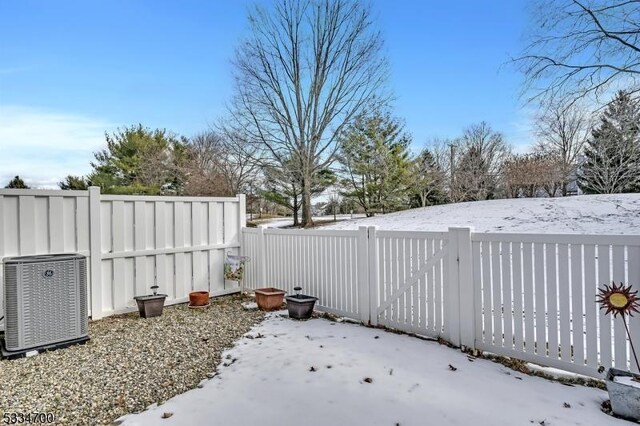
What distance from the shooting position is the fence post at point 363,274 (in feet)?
13.9

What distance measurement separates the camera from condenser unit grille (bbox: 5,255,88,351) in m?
3.32

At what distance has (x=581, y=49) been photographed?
7.02 m

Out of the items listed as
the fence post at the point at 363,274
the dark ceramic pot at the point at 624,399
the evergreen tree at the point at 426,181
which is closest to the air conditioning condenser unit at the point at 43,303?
the fence post at the point at 363,274

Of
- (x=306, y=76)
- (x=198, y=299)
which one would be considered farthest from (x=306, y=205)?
(x=198, y=299)

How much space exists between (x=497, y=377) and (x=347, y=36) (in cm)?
1516

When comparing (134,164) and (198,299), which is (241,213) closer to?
(198,299)

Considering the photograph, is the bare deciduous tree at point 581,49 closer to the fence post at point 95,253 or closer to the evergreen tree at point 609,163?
the fence post at point 95,253

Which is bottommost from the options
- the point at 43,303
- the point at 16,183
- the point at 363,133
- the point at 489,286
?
the point at 43,303

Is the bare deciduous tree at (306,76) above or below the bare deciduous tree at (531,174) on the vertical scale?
above

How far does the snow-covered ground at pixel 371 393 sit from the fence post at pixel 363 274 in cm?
82

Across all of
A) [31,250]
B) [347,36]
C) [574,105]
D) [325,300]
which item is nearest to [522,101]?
[574,105]

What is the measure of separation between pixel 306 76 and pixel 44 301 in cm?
1405

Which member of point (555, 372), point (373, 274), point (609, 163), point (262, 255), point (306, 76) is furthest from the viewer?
point (609, 163)

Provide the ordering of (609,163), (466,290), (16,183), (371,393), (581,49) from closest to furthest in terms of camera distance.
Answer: (371,393) < (466,290) < (581,49) < (16,183) < (609,163)
